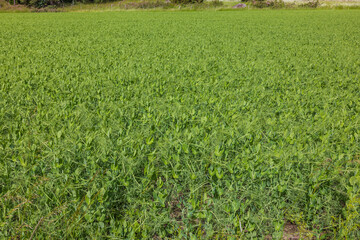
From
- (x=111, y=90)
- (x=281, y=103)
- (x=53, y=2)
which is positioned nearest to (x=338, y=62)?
(x=281, y=103)

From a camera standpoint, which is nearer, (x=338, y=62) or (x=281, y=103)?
(x=281, y=103)

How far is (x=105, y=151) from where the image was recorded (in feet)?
8.82

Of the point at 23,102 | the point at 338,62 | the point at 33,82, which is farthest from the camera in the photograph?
the point at 338,62

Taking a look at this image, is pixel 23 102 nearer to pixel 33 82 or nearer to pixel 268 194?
pixel 33 82

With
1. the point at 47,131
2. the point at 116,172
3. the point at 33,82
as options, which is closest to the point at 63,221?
the point at 116,172

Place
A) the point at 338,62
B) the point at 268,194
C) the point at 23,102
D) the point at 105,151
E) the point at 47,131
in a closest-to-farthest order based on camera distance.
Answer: the point at 268,194
the point at 105,151
the point at 47,131
the point at 23,102
the point at 338,62

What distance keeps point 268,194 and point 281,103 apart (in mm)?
2369

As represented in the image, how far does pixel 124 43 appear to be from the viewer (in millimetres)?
10727

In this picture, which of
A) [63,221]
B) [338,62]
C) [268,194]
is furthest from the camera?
[338,62]

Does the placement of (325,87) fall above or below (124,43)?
below

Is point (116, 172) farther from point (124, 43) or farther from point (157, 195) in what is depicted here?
point (124, 43)

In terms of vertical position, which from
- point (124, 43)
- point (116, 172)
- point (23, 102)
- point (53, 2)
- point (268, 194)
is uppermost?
point (53, 2)

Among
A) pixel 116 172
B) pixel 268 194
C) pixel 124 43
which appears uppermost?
pixel 124 43

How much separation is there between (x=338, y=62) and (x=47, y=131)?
7.97 meters
